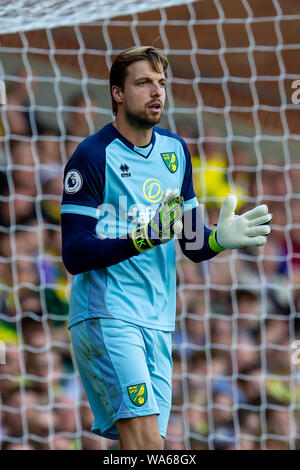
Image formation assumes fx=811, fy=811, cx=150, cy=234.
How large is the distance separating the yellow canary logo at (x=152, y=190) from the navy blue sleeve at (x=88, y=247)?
0.74 ft

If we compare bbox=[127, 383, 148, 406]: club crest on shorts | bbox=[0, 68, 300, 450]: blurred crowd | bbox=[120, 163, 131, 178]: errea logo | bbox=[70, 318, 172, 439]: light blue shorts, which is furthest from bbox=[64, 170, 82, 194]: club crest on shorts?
bbox=[0, 68, 300, 450]: blurred crowd

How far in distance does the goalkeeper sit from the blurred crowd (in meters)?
2.50

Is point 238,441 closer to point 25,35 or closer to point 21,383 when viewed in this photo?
point 21,383

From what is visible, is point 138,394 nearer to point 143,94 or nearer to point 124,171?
point 124,171

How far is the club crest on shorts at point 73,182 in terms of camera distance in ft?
8.31

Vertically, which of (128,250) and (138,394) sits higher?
(128,250)

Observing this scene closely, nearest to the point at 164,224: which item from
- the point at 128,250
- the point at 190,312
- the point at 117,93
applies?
the point at 128,250

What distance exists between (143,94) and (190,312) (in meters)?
3.09

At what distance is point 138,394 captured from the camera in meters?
2.48

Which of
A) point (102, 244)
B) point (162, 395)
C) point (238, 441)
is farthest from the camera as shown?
point (238, 441)

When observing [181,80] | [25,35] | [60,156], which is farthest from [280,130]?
[25,35]

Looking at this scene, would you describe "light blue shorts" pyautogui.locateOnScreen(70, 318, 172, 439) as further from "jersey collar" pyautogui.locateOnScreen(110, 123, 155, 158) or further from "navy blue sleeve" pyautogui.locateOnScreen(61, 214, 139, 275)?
"jersey collar" pyautogui.locateOnScreen(110, 123, 155, 158)

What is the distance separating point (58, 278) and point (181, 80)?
5.80ft
